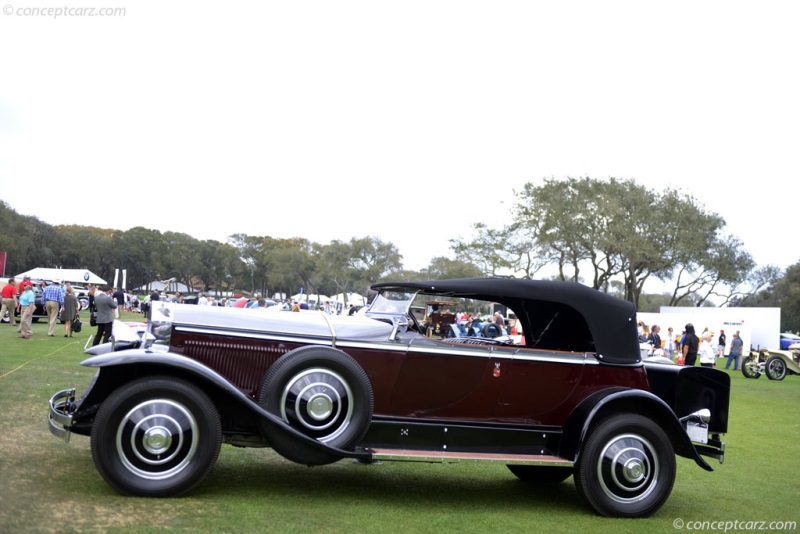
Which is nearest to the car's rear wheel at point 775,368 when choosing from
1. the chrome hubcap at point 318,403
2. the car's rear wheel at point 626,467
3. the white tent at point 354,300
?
the car's rear wheel at point 626,467

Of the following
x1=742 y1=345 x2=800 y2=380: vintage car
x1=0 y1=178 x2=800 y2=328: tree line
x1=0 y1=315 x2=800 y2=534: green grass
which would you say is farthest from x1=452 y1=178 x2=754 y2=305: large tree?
x1=0 y1=315 x2=800 y2=534: green grass

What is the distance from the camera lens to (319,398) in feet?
18.0

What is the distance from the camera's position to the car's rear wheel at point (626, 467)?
5.89 metres

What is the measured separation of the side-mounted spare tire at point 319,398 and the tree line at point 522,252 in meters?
43.3

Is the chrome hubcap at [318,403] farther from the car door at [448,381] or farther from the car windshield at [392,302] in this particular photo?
the car windshield at [392,302]

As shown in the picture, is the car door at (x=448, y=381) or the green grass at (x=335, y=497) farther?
the car door at (x=448, y=381)

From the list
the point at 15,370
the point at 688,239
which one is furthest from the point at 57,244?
the point at 15,370

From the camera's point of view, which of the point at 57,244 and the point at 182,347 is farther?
the point at 57,244

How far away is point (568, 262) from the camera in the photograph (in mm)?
51375

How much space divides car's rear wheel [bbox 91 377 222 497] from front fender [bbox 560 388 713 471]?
279 centimetres

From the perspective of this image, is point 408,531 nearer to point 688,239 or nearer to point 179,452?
point 179,452

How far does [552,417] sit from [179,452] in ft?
9.67

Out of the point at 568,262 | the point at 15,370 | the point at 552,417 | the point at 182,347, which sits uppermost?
the point at 568,262

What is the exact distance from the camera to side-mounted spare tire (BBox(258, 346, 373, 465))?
5.43 meters
